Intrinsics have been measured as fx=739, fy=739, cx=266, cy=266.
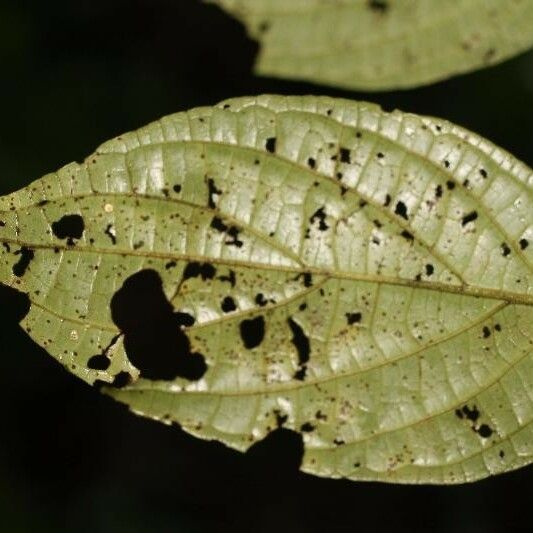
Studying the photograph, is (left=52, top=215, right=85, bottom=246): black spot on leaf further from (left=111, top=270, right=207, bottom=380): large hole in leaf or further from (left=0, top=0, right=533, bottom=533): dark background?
(left=0, top=0, right=533, bottom=533): dark background

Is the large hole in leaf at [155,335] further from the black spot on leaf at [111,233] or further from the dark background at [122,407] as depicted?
the dark background at [122,407]

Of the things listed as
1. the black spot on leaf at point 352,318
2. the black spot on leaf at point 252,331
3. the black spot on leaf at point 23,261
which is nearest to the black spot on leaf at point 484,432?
the black spot on leaf at point 352,318

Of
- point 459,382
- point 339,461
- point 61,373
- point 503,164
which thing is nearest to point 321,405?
point 339,461

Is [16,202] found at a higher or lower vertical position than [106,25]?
lower

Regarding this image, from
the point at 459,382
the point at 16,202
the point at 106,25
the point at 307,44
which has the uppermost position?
the point at 106,25

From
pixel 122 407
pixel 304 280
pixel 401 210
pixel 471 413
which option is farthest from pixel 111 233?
pixel 122 407

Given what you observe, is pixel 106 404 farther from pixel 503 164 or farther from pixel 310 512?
pixel 503 164
